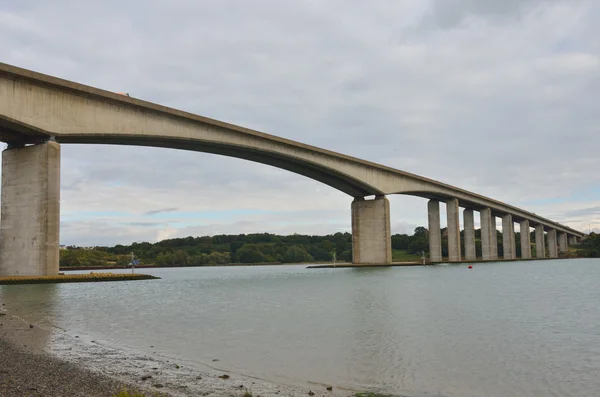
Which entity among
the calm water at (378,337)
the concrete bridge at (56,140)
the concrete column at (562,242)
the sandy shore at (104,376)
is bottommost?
the calm water at (378,337)

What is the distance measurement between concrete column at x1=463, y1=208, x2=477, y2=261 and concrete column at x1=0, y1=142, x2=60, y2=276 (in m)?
76.7

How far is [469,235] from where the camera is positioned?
97.4 metres

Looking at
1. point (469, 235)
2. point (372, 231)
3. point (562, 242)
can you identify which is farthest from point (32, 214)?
point (562, 242)

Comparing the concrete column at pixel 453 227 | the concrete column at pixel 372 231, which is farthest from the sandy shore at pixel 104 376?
the concrete column at pixel 453 227

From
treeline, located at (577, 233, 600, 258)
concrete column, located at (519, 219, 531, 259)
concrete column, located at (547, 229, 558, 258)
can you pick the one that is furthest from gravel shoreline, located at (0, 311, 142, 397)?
concrete column, located at (547, 229, 558, 258)

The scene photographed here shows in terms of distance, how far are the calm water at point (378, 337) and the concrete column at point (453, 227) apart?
6129 cm

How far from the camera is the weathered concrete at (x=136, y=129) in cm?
3269

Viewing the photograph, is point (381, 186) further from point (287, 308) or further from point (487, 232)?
point (287, 308)

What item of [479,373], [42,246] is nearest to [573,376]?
[479,373]

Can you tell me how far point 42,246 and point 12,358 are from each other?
2582cm

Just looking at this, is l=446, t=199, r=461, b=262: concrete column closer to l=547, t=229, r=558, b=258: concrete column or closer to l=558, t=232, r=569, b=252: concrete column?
l=547, t=229, r=558, b=258: concrete column

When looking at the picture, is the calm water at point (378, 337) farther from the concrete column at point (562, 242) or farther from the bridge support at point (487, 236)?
the concrete column at point (562, 242)

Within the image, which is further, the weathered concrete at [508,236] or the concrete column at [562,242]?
the concrete column at [562,242]

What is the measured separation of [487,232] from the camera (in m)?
97.6
